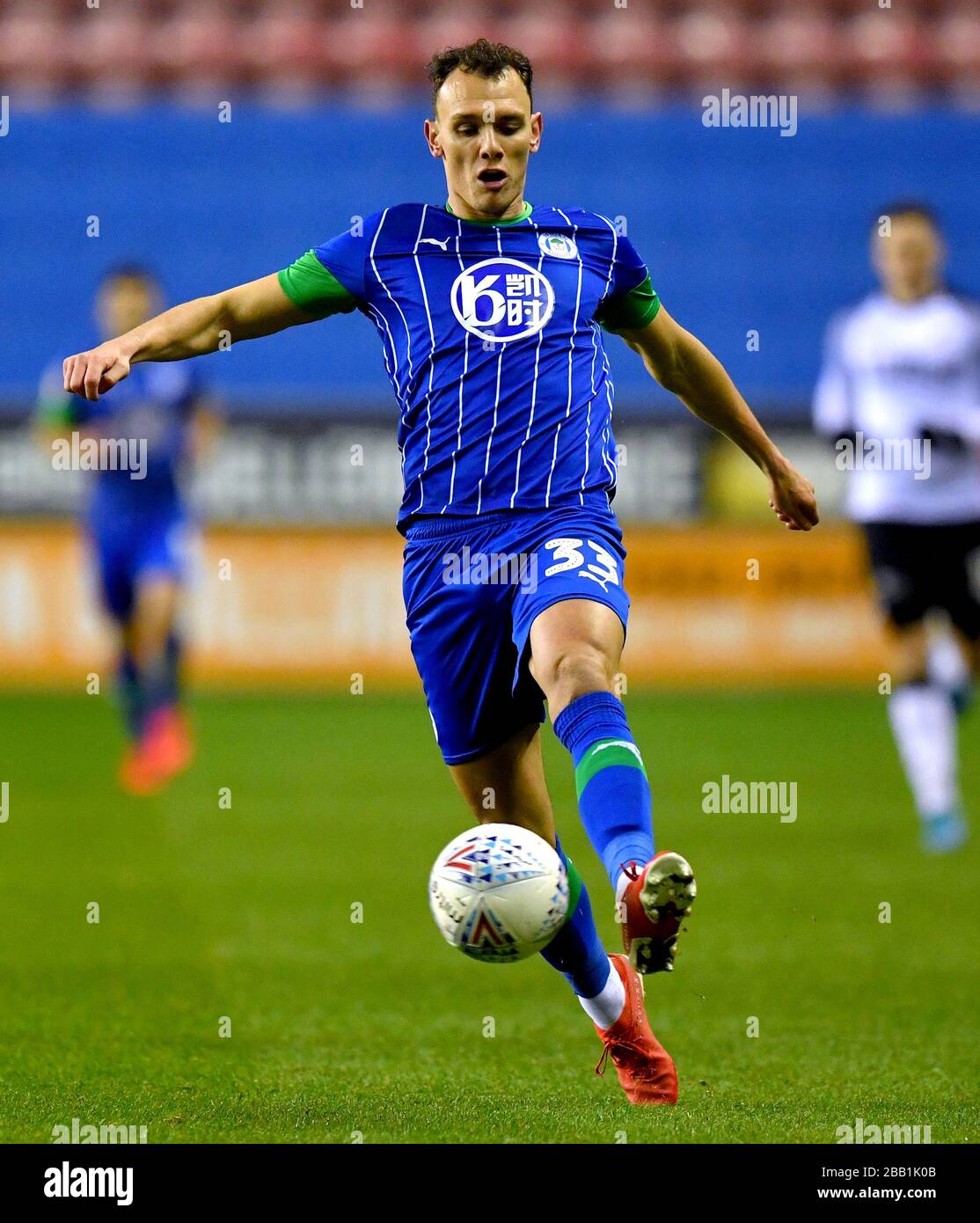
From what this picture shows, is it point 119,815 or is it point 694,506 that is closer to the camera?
point 119,815

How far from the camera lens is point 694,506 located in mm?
16141

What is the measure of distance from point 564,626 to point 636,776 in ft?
1.22

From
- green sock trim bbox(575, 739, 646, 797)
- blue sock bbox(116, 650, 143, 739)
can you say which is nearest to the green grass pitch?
blue sock bbox(116, 650, 143, 739)

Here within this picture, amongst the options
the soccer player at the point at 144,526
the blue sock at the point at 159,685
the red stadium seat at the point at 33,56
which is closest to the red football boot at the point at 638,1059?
the soccer player at the point at 144,526

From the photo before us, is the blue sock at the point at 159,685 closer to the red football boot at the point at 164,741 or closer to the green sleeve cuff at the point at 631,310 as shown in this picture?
the red football boot at the point at 164,741

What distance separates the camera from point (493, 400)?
4449mm

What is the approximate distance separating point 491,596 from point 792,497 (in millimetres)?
1029

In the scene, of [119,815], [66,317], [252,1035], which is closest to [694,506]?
[66,317]

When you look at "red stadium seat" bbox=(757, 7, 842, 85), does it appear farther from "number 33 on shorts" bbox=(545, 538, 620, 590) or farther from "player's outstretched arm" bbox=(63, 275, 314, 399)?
"number 33 on shorts" bbox=(545, 538, 620, 590)

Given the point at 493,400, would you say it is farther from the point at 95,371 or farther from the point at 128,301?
the point at 128,301

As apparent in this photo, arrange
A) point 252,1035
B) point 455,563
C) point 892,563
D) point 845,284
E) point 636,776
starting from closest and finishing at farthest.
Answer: point 636,776
point 455,563
point 252,1035
point 892,563
point 845,284

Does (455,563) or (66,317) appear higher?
(66,317)
